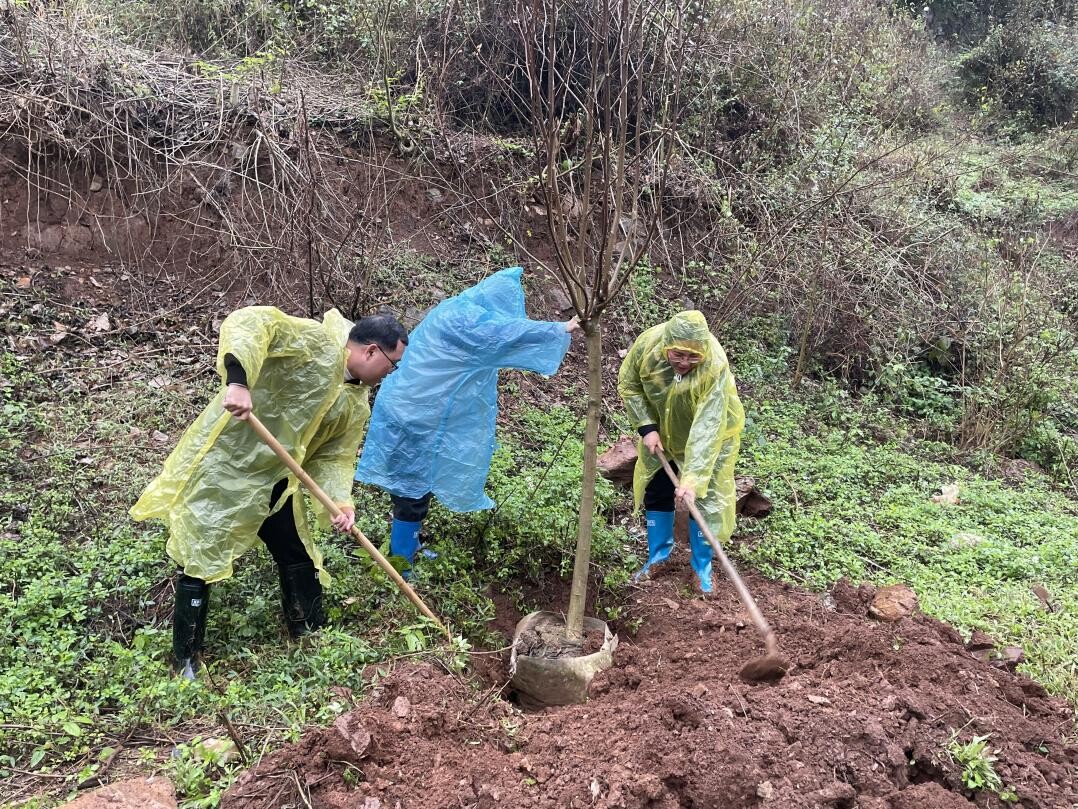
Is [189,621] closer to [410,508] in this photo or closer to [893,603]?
[410,508]

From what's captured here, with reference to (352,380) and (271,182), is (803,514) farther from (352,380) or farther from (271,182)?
(271,182)

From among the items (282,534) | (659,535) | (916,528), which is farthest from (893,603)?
(282,534)

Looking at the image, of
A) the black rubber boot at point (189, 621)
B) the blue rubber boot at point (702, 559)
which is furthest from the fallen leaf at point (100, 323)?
the blue rubber boot at point (702, 559)

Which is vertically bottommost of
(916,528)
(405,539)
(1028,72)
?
(916,528)

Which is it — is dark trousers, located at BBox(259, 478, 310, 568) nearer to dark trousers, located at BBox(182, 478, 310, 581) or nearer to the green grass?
dark trousers, located at BBox(182, 478, 310, 581)

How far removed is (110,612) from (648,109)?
6996mm

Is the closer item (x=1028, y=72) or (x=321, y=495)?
(x=321, y=495)

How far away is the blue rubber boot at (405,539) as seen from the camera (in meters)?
3.87

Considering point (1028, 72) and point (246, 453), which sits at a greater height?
point (1028, 72)

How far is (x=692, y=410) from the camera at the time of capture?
3947 mm

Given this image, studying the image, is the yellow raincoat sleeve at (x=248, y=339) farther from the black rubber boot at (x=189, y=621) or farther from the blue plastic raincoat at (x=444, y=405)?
the blue plastic raincoat at (x=444, y=405)

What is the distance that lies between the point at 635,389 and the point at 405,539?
1.49 meters

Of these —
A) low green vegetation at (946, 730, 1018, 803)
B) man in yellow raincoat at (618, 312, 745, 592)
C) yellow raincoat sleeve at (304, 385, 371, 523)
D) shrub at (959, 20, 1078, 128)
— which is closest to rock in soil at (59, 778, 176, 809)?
yellow raincoat sleeve at (304, 385, 371, 523)

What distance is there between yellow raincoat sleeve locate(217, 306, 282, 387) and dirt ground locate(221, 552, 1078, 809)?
49.3 inches
